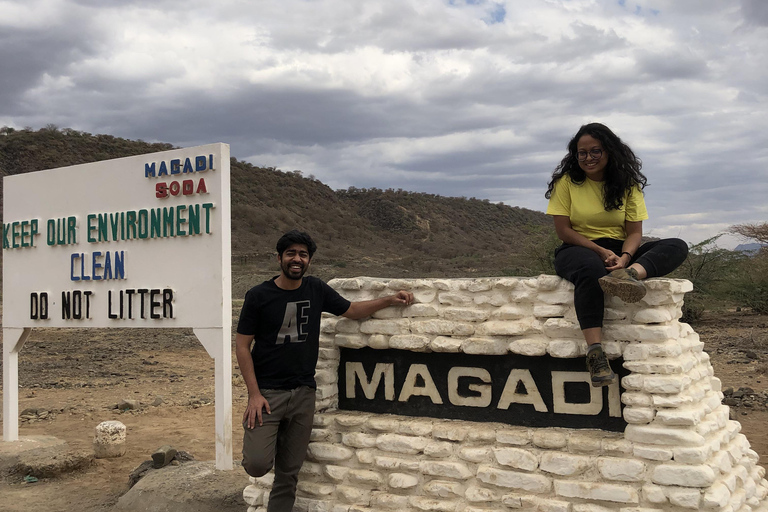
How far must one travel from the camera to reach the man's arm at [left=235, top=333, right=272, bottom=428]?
432cm

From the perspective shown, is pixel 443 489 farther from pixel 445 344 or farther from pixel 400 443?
pixel 445 344

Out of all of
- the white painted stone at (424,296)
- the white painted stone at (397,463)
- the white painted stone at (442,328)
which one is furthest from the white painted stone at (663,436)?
the white painted stone at (424,296)

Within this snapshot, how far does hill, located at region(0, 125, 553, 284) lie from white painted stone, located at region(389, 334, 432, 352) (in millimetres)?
22204

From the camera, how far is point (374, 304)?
4.61 metres

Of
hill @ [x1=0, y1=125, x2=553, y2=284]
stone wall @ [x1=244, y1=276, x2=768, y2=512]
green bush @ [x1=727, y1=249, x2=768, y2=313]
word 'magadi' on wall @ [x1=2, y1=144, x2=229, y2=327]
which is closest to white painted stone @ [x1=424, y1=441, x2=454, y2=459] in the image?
stone wall @ [x1=244, y1=276, x2=768, y2=512]

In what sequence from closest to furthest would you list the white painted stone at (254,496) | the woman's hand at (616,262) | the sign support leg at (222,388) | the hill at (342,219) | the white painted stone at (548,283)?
the woman's hand at (616,262), the white painted stone at (548,283), the white painted stone at (254,496), the sign support leg at (222,388), the hill at (342,219)

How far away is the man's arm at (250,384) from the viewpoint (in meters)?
4.32

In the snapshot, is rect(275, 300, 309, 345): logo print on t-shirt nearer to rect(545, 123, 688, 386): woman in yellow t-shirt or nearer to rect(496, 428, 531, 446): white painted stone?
rect(496, 428, 531, 446): white painted stone

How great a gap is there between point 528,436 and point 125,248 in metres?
4.50

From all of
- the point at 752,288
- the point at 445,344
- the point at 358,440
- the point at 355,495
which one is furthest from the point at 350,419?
the point at 752,288

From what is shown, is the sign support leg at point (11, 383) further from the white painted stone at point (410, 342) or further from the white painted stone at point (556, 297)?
the white painted stone at point (556, 297)

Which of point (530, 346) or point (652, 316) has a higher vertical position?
point (652, 316)

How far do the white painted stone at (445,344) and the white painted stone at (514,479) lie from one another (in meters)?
0.77

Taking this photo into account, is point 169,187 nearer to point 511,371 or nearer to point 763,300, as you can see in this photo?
point 511,371
